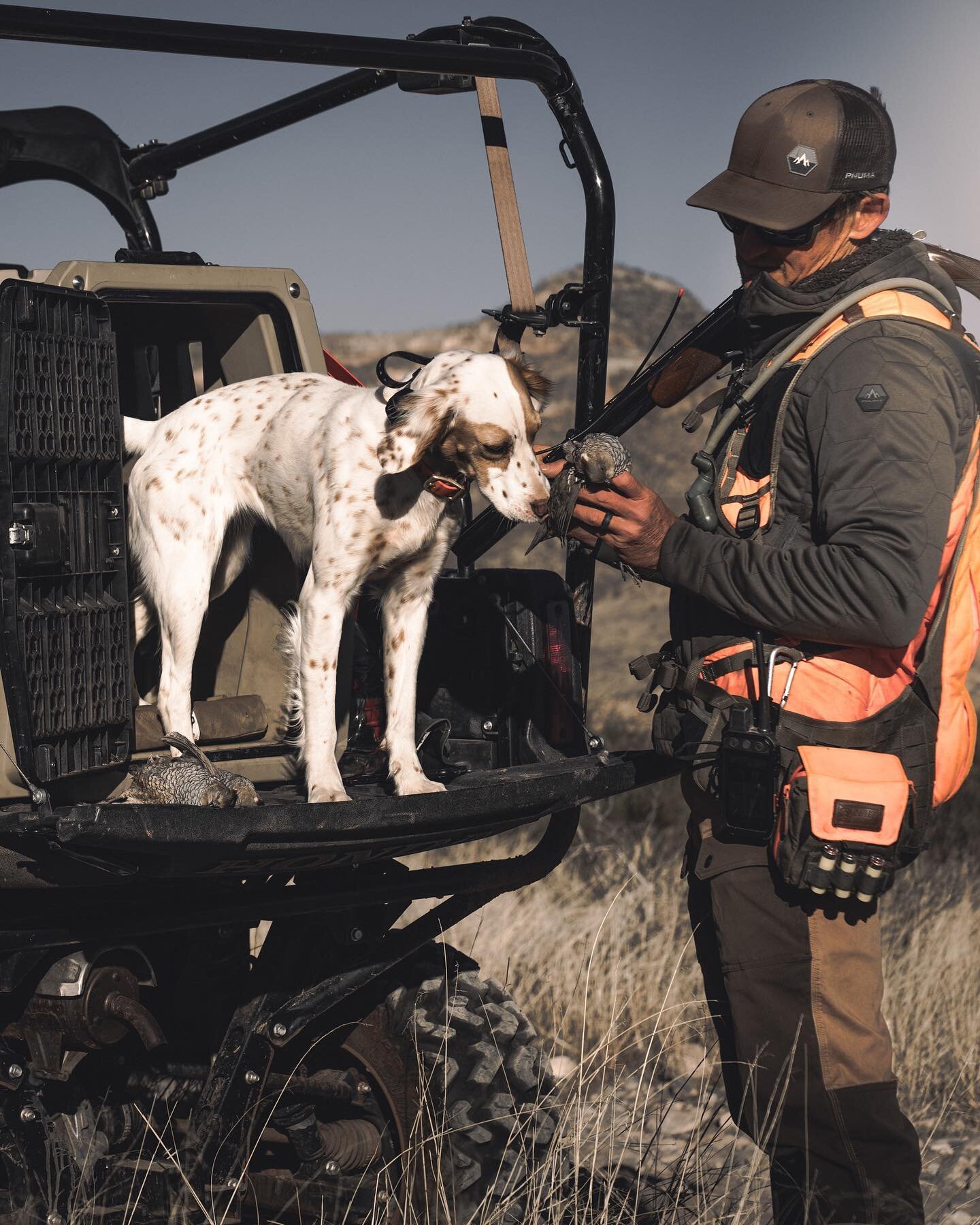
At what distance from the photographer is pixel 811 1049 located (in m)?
2.53

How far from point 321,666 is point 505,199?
1185 mm

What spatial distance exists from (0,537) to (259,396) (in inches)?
48.4

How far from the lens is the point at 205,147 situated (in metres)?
4.59

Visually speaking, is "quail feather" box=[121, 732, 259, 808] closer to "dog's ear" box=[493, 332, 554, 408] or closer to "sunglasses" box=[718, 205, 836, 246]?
"dog's ear" box=[493, 332, 554, 408]

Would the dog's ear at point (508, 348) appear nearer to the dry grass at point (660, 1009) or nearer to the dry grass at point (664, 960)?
the dry grass at point (660, 1009)

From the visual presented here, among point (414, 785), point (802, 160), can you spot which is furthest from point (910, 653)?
point (414, 785)

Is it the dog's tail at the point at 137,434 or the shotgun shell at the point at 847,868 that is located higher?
the dog's tail at the point at 137,434

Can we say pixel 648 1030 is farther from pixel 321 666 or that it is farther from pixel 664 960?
pixel 321 666

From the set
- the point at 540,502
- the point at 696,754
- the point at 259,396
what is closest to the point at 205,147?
the point at 259,396

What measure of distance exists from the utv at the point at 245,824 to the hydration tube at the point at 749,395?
2.12ft

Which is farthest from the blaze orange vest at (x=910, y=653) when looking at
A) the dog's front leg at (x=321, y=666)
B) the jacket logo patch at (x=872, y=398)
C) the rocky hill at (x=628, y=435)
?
the rocky hill at (x=628, y=435)

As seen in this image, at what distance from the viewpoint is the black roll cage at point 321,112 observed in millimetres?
2686

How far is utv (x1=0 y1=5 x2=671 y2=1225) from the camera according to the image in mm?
2527

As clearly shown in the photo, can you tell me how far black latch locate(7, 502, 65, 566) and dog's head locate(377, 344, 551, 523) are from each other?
726mm
